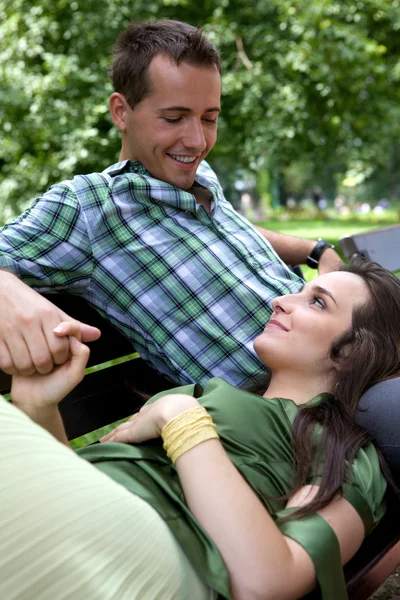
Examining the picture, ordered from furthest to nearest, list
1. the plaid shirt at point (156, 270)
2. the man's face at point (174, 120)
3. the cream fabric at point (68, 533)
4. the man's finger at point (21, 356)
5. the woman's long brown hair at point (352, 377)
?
1. the man's face at point (174, 120)
2. the plaid shirt at point (156, 270)
3. the woman's long brown hair at point (352, 377)
4. the man's finger at point (21, 356)
5. the cream fabric at point (68, 533)

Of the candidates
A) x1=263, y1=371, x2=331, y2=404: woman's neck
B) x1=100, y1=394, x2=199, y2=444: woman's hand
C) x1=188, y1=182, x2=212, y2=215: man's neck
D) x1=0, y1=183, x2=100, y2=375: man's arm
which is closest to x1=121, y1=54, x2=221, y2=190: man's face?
x1=188, y1=182, x2=212, y2=215: man's neck

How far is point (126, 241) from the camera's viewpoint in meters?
2.72

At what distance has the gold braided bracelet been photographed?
1.79 meters

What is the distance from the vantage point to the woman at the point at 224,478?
4.80ft

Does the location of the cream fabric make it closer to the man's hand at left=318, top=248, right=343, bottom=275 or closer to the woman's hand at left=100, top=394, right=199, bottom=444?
the woman's hand at left=100, top=394, right=199, bottom=444

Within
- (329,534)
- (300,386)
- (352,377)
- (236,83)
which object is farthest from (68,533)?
(236,83)

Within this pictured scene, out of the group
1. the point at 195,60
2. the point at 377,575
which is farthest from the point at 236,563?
the point at 195,60

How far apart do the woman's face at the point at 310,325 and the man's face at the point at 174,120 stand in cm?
80

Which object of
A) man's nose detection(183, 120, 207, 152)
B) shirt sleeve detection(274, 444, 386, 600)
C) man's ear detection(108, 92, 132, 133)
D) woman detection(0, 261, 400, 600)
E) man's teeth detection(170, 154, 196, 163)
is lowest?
shirt sleeve detection(274, 444, 386, 600)

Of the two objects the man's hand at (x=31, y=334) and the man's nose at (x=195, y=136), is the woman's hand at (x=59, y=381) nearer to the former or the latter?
the man's hand at (x=31, y=334)

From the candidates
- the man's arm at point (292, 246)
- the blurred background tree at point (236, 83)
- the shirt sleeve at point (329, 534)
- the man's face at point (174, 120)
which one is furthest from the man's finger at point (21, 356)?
the blurred background tree at point (236, 83)

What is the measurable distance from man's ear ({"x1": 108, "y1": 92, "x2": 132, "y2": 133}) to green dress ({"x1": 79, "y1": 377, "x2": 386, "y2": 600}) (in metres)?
1.24

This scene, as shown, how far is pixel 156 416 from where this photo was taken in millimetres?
1891

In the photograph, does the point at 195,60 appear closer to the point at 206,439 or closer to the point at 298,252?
the point at 298,252
